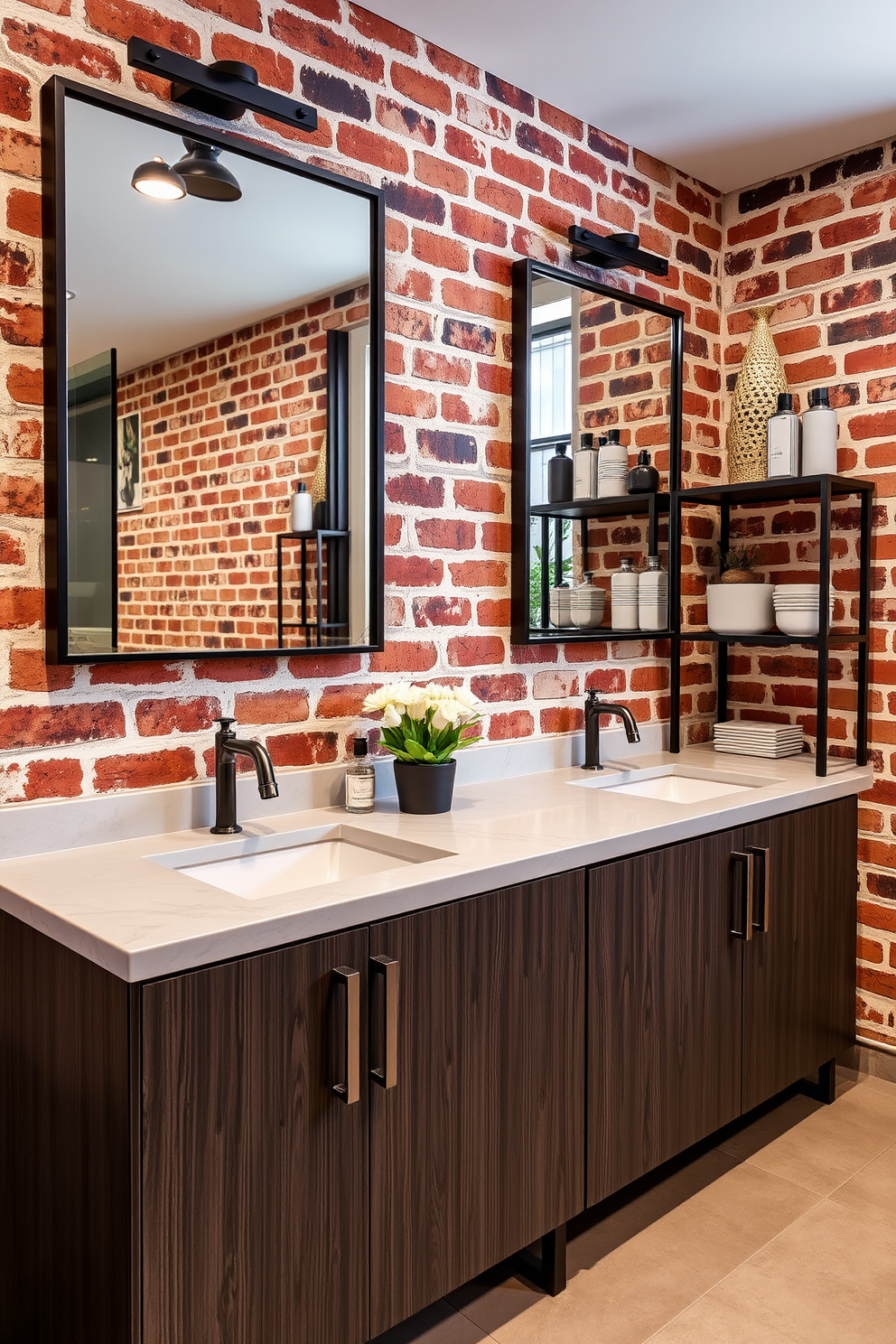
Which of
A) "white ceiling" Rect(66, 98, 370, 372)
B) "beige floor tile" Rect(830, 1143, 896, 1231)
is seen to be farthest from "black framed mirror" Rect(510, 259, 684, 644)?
"beige floor tile" Rect(830, 1143, 896, 1231)

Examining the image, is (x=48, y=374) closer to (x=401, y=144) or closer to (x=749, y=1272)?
(x=401, y=144)

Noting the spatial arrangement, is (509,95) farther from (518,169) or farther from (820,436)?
(820,436)

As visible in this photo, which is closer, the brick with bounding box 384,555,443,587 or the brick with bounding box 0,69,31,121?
the brick with bounding box 0,69,31,121

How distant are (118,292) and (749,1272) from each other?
7.14 feet

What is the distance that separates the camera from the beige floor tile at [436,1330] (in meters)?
1.70

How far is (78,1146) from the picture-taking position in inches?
52.6

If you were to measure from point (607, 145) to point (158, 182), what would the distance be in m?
1.45

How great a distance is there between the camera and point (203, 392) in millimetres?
1854

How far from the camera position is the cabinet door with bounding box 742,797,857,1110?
2229 millimetres

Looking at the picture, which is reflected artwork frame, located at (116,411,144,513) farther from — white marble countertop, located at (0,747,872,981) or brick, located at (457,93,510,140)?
brick, located at (457,93,510,140)

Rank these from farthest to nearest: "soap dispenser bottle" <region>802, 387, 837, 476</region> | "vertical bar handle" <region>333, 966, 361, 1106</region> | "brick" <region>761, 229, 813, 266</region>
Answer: "brick" <region>761, 229, 813, 266</region> < "soap dispenser bottle" <region>802, 387, 837, 476</region> < "vertical bar handle" <region>333, 966, 361, 1106</region>

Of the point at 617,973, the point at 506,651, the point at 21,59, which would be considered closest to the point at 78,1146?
the point at 617,973

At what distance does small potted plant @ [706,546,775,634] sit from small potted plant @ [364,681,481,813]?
106 cm

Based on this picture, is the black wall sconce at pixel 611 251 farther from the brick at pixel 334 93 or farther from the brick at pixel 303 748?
the brick at pixel 303 748
